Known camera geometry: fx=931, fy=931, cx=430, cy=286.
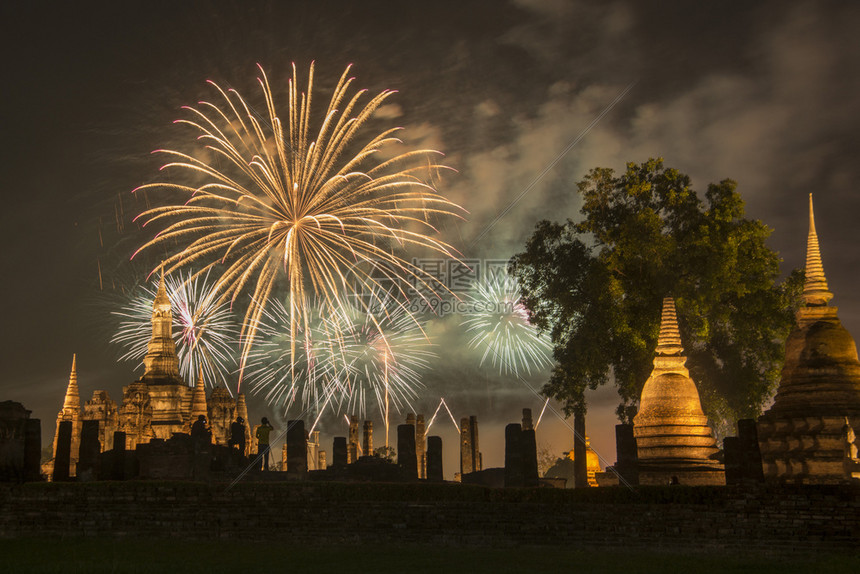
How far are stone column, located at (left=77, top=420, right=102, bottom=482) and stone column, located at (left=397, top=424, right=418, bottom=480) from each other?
7.41 m

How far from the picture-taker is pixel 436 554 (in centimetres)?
1442

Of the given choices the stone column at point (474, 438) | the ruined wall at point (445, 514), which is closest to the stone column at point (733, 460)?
the ruined wall at point (445, 514)

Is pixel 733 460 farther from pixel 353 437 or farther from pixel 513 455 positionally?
pixel 353 437

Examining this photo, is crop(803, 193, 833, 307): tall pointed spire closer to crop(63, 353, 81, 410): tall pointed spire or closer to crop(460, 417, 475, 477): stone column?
crop(460, 417, 475, 477): stone column

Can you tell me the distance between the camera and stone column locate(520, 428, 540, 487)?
2086 centimetres

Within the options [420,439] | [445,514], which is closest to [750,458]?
[445,514]

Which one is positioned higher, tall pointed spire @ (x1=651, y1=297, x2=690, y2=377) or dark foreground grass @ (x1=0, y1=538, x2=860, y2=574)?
tall pointed spire @ (x1=651, y1=297, x2=690, y2=377)

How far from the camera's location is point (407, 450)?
23453mm

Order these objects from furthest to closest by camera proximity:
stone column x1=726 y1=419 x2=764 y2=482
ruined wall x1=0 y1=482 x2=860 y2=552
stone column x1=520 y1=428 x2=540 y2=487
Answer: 1. stone column x1=520 y1=428 x2=540 y2=487
2. stone column x1=726 y1=419 x2=764 y2=482
3. ruined wall x1=0 y1=482 x2=860 y2=552

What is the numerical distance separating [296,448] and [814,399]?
527 inches

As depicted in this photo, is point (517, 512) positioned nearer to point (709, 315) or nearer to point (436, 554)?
point (436, 554)

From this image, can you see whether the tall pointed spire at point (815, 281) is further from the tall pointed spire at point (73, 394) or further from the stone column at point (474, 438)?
the tall pointed spire at point (73, 394)

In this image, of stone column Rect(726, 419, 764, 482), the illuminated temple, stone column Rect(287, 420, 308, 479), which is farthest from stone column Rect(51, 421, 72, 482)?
the illuminated temple

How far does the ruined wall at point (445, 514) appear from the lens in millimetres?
14883
